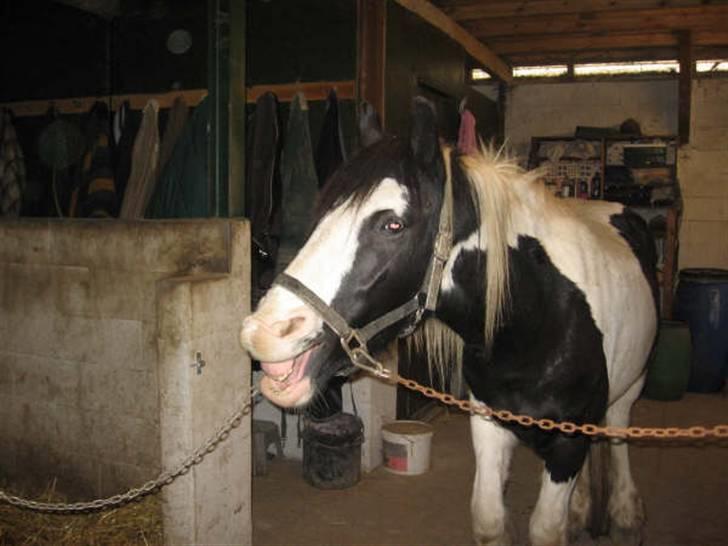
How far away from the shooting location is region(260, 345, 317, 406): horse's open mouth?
4.99ft

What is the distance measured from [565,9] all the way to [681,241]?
139 inches

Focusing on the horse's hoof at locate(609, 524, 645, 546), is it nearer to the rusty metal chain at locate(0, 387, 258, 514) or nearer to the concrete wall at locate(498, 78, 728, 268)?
the rusty metal chain at locate(0, 387, 258, 514)

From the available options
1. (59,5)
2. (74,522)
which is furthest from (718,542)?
(59,5)

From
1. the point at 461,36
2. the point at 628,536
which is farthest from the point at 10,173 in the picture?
the point at 628,536

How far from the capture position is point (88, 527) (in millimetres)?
2840

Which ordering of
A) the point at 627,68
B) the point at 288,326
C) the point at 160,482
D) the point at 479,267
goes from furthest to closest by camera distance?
1. the point at 627,68
2. the point at 160,482
3. the point at 479,267
4. the point at 288,326

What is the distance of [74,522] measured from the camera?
9.46 ft

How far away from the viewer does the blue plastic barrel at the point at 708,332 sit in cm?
593

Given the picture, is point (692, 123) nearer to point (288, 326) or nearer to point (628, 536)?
point (628, 536)

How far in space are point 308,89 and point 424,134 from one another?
2558mm

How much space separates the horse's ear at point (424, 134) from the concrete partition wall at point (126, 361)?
4.16 feet

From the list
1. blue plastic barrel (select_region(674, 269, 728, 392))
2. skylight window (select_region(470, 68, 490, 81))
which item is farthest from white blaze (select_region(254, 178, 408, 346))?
skylight window (select_region(470, 68, 490, 81))

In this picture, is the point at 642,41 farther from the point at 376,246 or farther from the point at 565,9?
the point at 376,246

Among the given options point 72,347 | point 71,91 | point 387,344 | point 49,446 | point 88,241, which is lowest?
point 49,446
